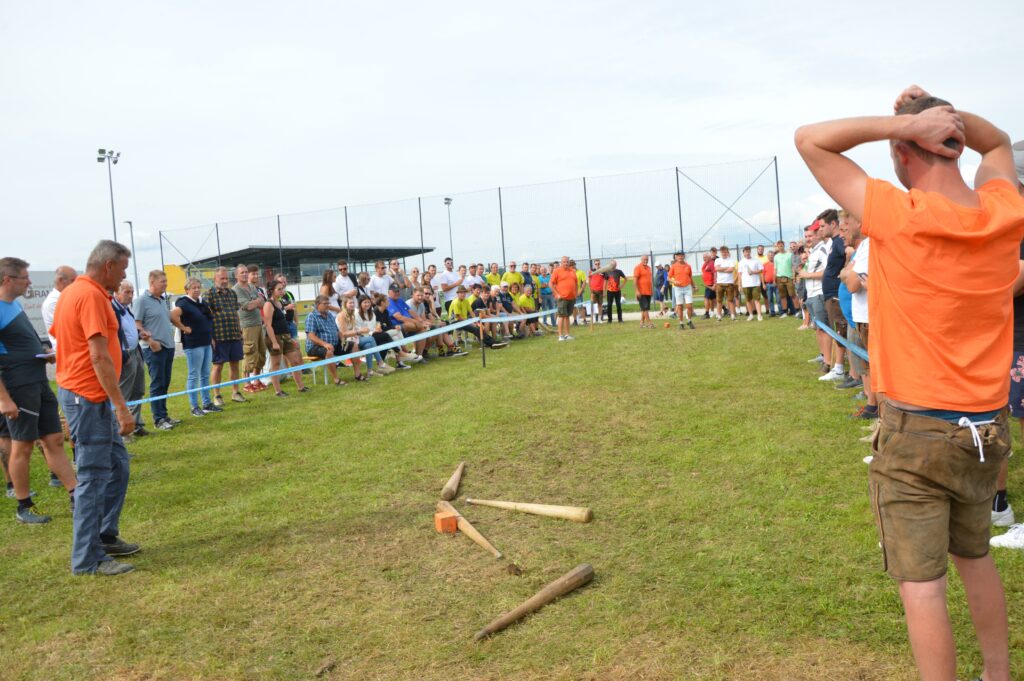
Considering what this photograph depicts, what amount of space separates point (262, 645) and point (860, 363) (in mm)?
6314

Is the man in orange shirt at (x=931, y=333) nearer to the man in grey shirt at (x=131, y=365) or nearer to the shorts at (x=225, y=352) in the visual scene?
the man in grey shirt at (x=131, y=365)

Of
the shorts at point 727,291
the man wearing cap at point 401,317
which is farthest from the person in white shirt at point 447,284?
the shorts at point 727,291

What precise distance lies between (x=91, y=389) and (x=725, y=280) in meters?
16.6

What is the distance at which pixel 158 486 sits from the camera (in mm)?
6977

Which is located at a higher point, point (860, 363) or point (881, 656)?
point (860, 363)

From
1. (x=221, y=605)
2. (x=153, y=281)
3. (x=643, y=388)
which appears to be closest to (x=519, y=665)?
(x=221, y=605)

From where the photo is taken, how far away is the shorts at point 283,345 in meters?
12.3

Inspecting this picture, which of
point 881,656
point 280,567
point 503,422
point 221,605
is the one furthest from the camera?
point 503,422

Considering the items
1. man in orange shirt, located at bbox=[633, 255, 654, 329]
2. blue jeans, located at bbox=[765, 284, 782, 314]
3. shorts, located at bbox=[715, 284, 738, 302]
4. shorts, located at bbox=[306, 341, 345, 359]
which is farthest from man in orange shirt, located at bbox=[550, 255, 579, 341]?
shorts, located at bbox=[306, 341, 345, 359]

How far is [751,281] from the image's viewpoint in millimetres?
18688

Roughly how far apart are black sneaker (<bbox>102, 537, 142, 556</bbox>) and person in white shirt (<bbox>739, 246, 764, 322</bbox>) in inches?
597

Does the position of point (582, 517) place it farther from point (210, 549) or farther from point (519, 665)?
point (210, 549)

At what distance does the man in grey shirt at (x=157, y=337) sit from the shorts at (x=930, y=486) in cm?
917

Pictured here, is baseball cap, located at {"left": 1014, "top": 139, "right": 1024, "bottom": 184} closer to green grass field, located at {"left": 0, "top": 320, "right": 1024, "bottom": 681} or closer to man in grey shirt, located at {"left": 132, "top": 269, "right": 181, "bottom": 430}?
green grass field, located at {"left": 0, "top": 320, "right": 1024, "bottom": 681}
